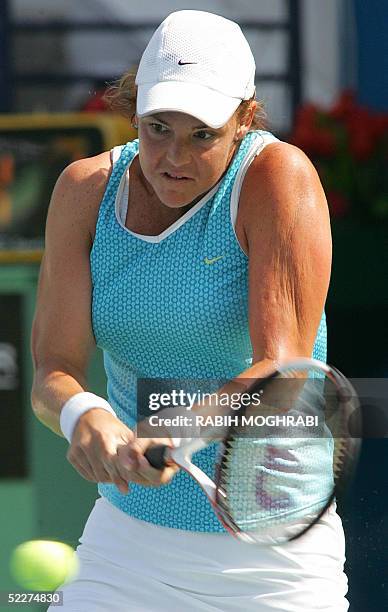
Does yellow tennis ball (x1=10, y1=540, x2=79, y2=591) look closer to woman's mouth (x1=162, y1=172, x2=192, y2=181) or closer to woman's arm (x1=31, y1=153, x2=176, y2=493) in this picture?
woman's arm (x1=31, y1=153, x2=176, y2=493)

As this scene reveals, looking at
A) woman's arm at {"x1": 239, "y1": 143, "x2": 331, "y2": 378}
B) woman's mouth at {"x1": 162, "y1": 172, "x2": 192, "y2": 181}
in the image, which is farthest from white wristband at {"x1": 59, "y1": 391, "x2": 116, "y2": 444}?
woman's mouth at {"x1": 162, "y1": 172, "x2": 192, "y2": 181}

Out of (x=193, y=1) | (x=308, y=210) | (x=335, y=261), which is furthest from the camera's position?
(x=193, y=1)

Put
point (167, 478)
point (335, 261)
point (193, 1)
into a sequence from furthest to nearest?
point (193, 1)
point (335, 261)
point (167, 478)

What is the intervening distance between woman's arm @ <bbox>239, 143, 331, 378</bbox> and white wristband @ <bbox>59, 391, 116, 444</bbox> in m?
0.24

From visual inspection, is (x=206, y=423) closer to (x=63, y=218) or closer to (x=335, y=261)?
(x=63, y=218)

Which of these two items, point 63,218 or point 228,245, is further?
point 63,218

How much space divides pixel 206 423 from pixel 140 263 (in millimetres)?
306

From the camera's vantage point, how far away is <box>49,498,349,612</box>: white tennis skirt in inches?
78.3

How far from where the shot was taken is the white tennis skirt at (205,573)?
6.52 ft

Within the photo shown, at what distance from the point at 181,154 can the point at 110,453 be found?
448mm

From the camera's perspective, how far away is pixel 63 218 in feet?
6.92

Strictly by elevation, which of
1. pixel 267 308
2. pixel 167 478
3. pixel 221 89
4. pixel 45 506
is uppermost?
pixel 221 89

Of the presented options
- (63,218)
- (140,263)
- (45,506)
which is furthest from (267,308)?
(45,506)

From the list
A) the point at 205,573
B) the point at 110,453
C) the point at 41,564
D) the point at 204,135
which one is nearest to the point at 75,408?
the point at 110,453
